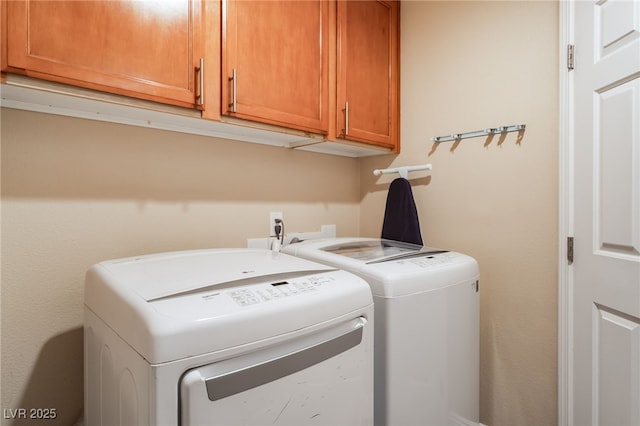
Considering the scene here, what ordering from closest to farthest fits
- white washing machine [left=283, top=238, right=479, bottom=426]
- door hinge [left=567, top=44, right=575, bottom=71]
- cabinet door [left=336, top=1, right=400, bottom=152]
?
white washing machine [left=283, top=238, right=479, bottom=426]
door hinge [left=567, top=44, right=575, bottom=71]
cabinet door [left=336, top=1, right=400, bottom=152]

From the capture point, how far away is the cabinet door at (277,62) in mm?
1221

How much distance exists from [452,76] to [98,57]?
1.58 m

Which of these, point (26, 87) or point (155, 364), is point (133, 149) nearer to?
point (26, 87)

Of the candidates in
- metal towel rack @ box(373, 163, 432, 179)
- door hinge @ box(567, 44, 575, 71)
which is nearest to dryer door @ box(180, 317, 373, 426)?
metal towel rack @ box(373, 163, 432, 179)

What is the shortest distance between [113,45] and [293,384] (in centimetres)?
107

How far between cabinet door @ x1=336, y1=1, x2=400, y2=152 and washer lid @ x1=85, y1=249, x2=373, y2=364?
906 mm

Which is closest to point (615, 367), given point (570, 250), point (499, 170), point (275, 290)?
point (570, 250)

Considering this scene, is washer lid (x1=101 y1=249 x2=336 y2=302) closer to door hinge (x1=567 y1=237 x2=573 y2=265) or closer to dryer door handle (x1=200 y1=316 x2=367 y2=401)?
dryer door handle (x1=200 y1=316 x2=367 y2=401)

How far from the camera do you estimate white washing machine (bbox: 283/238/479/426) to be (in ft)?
3.44

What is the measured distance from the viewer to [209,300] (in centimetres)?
73

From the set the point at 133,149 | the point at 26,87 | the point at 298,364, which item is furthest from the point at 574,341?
the point at 26,87

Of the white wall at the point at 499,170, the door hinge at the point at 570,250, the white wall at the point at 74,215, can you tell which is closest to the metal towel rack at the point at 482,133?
the white wall at the point at 499,170

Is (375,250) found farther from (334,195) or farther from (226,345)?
(226,345)

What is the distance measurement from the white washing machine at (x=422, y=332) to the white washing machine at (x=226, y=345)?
13 centimetres
